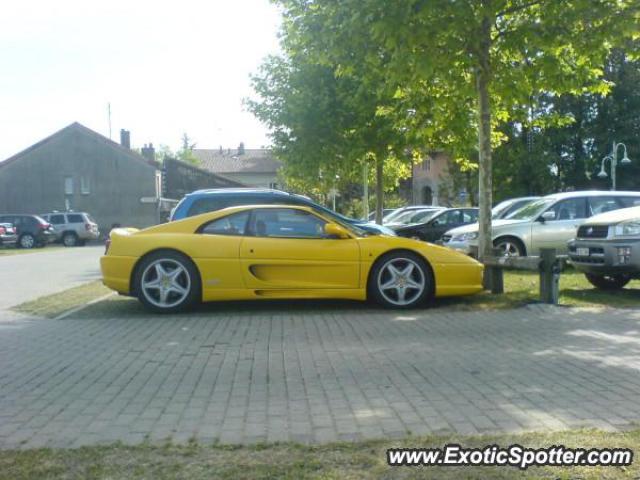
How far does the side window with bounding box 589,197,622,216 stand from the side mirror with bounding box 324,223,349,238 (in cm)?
793

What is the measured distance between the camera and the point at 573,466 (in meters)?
3.59

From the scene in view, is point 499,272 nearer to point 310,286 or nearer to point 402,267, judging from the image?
point 402,267

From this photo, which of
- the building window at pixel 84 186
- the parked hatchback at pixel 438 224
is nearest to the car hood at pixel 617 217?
the parked hatchback at pixel 438 224

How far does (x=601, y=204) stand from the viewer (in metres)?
15.3

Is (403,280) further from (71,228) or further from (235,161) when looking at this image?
(235,161)

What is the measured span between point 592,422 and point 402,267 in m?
5.08

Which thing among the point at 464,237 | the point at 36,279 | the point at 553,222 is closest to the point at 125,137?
the point at 36,279

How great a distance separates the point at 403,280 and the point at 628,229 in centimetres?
344

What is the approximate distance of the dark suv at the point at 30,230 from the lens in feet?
125

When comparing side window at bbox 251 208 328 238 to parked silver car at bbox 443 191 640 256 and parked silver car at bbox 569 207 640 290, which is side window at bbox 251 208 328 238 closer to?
parked silver car at bbox 569 207 640 290

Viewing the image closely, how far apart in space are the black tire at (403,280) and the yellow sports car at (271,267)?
0.01 meters

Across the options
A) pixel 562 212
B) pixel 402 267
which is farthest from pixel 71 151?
pixel 402 267

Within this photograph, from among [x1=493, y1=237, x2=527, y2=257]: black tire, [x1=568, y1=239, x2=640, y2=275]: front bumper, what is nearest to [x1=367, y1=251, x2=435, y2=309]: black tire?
[x1=568, y1=239, x2=640, y2=275]: front bumper

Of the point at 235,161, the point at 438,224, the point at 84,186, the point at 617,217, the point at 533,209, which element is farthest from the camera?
the point at 235,161
